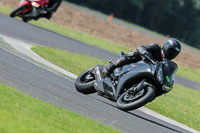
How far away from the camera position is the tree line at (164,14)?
55.5 m

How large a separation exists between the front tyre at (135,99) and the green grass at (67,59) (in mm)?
4599

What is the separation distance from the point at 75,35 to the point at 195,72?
6886mm

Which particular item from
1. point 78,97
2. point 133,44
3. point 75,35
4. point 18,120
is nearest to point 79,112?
point 78,97

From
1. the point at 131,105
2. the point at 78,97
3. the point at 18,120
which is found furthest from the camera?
the point at 78,97

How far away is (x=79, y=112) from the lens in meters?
7.39

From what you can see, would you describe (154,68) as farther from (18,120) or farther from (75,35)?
(75,35)

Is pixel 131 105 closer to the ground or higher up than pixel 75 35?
higher up

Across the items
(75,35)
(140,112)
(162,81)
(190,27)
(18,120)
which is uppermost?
(18,120)

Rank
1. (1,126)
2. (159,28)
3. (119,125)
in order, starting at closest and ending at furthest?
(1,126) < (119,125) < (159,28)

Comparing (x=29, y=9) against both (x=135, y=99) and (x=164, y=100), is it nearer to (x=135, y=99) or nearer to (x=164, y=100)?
(x=164, y=100)

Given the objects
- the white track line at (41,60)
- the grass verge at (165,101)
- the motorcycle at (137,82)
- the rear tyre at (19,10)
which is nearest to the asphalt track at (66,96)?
the motorcycle at (137,82)

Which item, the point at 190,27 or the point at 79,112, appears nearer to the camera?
the point at 79,112

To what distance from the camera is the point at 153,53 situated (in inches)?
340

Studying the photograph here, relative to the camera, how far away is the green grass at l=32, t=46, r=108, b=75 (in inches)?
524
